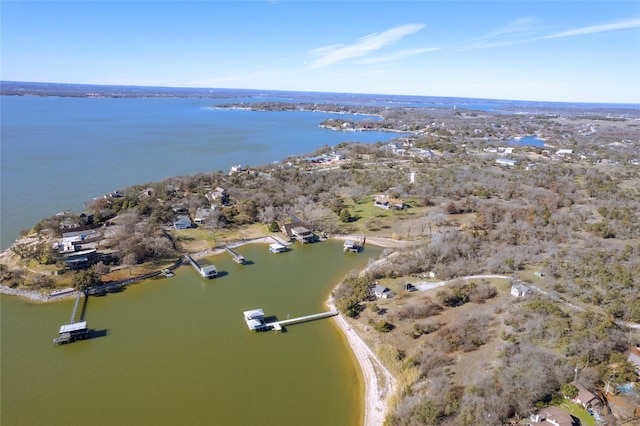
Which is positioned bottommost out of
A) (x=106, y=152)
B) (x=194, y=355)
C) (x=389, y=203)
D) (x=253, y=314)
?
(x=106, y=152)

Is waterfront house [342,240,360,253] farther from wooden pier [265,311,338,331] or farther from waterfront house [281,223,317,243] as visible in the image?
wooden pier [265,311,338,331]

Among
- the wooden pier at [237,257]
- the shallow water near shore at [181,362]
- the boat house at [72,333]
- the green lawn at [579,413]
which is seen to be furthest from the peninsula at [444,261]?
the boat house at [72,333]

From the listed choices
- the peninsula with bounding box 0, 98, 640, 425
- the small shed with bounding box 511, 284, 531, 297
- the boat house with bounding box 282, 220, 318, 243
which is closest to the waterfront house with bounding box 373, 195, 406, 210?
the peninsula with bounding box 0, 98, 640, 425

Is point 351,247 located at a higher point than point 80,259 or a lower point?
lower

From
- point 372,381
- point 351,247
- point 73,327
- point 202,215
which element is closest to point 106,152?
point 202,215

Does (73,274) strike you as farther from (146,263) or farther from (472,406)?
(472,406)

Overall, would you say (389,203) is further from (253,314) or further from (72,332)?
(72,332)
